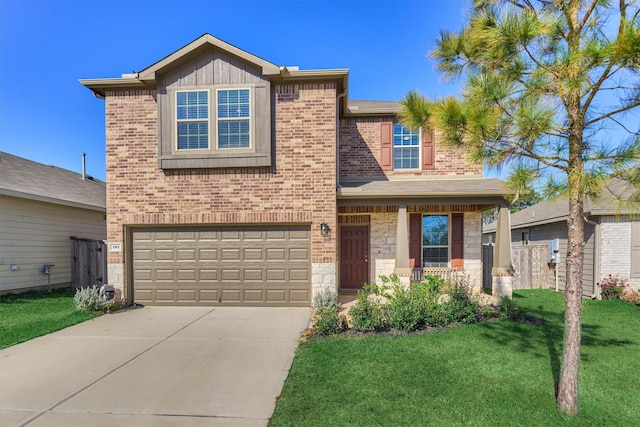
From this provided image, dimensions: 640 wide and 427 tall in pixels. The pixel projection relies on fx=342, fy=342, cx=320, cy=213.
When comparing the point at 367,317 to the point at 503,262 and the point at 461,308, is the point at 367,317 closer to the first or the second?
the point at 461,308

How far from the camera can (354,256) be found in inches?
420

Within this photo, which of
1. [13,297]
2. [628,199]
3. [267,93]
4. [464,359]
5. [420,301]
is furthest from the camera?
[13,297]

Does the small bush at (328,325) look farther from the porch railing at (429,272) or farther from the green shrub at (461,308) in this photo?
the porch railing at (429,272)

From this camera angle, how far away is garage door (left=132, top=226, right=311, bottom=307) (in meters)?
8.50

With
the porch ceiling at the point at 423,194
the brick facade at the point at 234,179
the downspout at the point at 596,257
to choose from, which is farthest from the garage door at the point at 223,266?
the downspout at the point at 596,257

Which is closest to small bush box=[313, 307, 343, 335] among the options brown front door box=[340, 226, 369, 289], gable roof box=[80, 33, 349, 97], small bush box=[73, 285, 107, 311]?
brown front door box=[340, 226, 369, 289]

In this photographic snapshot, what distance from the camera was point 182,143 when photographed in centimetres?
849

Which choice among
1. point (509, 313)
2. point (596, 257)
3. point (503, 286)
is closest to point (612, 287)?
point (596, 257)

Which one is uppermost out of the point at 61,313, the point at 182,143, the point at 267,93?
the point at 267,93

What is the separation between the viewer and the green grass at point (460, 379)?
11.4ft

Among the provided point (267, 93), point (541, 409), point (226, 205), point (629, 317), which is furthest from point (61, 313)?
point (629, 317)

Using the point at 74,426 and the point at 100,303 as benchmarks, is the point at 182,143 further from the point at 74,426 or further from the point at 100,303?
the point at 74,426

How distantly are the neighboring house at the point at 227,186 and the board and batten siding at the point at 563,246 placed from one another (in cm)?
401

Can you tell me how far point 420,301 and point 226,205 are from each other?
504cm
